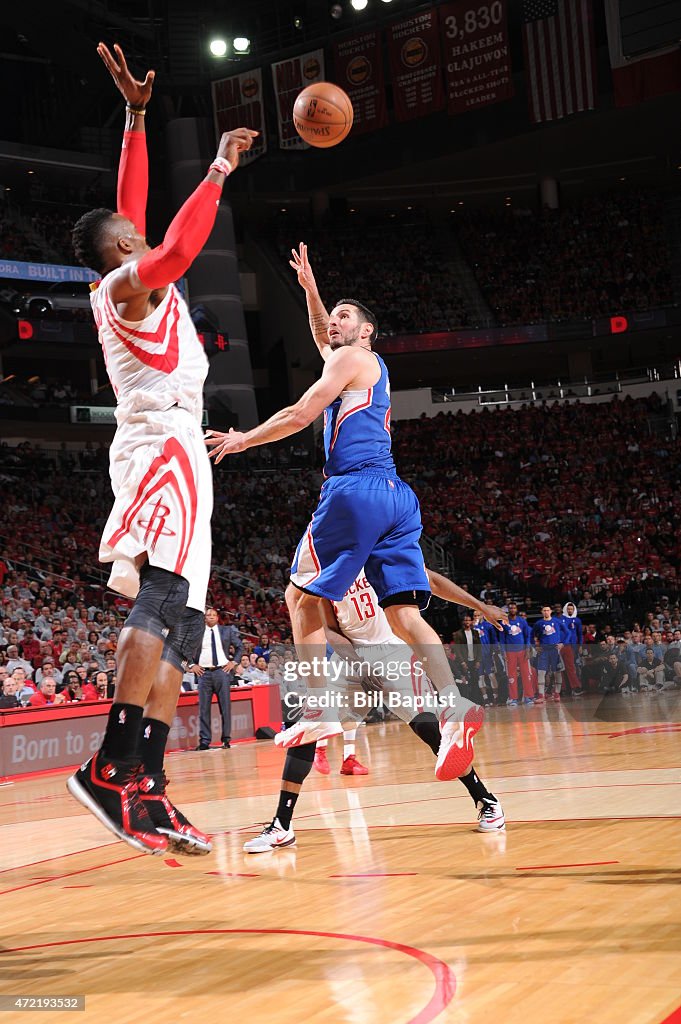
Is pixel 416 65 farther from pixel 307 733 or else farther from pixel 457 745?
pixel 457 745

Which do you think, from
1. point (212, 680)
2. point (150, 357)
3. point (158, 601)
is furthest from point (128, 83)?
point (212, 680)

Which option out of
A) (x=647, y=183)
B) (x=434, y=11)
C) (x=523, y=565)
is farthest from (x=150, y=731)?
(x=647, y=183)

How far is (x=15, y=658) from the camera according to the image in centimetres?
1535

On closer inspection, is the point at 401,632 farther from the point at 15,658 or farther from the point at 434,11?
the point at 434,11

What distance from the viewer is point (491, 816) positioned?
5.59 meters

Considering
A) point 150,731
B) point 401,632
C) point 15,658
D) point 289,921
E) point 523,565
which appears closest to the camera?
point 150,731

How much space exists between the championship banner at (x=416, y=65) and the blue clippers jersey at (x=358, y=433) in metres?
26.2

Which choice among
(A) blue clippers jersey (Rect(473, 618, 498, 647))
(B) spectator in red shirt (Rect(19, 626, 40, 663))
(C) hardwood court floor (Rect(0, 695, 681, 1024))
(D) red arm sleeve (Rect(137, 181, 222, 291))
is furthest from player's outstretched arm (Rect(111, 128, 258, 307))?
(A) blue clippers jersey (Rect(473, 618, 498, 647))

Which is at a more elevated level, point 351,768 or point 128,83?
point 128,83

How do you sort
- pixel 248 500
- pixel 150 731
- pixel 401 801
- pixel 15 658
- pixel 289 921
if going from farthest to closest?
pixel 248 500
pixel 15 658
pixel 401 801
pixel 289 921
pixel 150 731

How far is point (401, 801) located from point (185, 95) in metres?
30.7

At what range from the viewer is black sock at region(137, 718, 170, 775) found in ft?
11.2

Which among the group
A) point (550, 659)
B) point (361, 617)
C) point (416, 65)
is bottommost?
point (550, 659)

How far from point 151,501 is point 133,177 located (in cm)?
142
